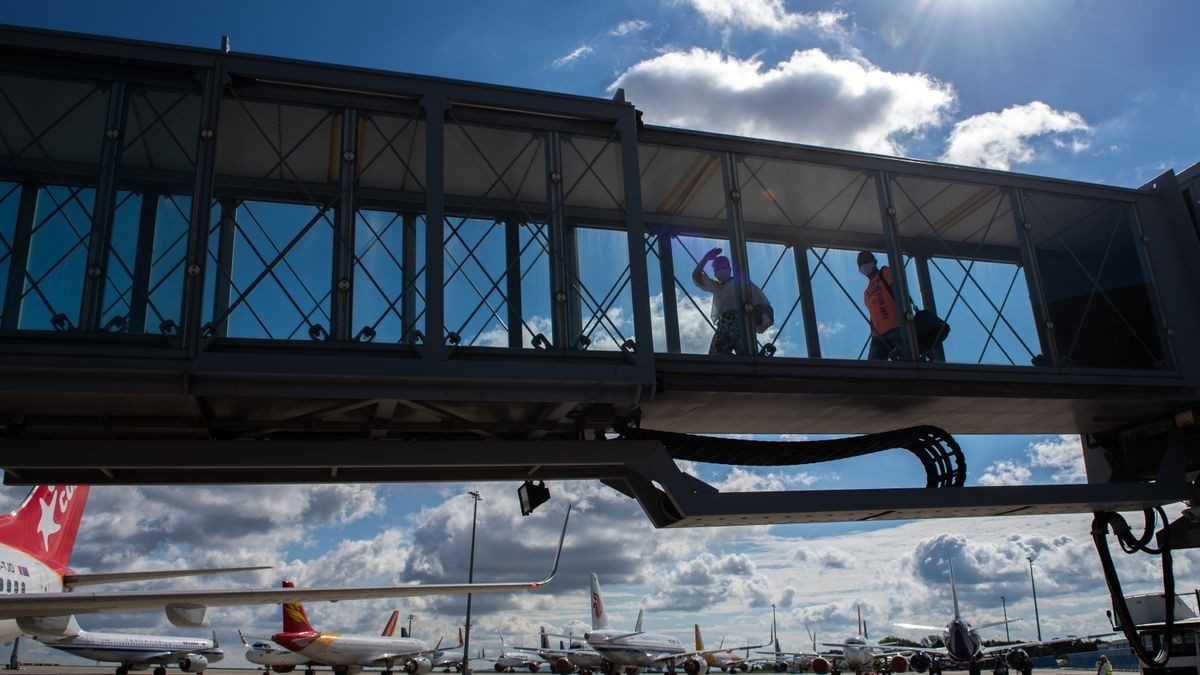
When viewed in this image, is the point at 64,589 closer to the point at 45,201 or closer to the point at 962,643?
the point at 45,201

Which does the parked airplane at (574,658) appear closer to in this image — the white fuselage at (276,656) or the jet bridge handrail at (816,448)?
the white fuselage at (276,656)

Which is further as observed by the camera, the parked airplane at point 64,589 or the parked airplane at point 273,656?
the parked airplane at point 273,656

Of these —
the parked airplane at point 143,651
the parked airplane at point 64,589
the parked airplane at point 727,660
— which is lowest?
the parked airplane at point 727,660

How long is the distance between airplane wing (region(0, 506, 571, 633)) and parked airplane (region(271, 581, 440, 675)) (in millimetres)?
29207

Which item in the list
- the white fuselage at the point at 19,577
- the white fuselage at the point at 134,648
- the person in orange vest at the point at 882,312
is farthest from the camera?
the white fuselage at the point at 134,648

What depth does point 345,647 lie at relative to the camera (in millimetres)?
47719

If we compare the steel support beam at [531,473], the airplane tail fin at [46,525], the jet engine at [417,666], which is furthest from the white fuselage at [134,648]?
the steel support beam at [531,473]

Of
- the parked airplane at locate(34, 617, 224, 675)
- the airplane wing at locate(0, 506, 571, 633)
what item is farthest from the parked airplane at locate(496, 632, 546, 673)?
the airplane wing at locate(0, 506, 571, 633)

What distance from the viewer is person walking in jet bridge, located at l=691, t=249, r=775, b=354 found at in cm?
849

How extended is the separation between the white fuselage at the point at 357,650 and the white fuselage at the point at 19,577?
24.2m

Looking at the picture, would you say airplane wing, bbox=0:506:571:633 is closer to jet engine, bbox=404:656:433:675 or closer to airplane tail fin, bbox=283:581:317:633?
airplane tail fin, bbox=283:581:317:633

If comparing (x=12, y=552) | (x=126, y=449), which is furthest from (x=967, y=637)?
(x=126, y=449)

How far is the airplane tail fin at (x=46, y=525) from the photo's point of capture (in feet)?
76.3

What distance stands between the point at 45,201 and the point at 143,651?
50.1m
